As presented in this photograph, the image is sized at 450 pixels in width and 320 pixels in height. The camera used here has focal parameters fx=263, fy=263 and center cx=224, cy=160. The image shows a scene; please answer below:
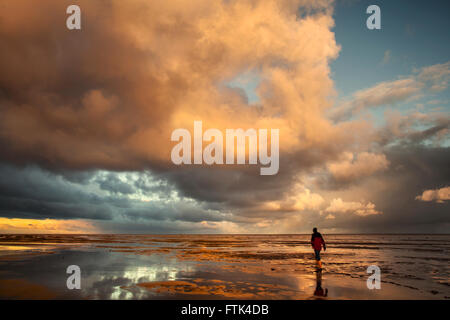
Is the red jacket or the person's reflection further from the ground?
the red jacket

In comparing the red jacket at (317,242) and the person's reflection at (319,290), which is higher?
the red jacket at (317,242)

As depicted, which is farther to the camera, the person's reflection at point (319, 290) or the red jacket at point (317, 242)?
the red jacket at point (317, 242)

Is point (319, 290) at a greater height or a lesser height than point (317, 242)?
lesser

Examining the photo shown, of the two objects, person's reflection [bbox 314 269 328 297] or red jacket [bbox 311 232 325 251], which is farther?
red jacket [bbox 311 232 325 251]

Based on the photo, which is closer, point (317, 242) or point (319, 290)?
point (319, 290)
